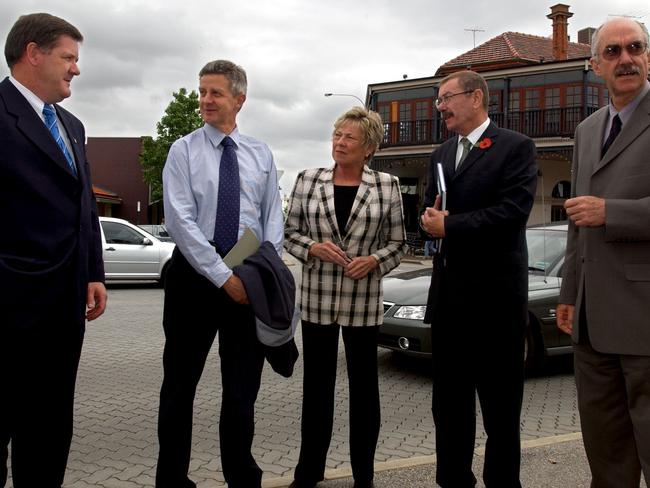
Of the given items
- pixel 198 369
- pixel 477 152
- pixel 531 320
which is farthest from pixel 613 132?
pixel 531 320

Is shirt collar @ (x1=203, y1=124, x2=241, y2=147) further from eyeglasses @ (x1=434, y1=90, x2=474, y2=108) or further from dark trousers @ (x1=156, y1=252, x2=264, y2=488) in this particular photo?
eyeglasses @ (x1=434, y1=90, x2=474, y2=108)

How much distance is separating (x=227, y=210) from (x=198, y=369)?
2.67ft

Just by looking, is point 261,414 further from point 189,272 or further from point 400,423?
point 189,272

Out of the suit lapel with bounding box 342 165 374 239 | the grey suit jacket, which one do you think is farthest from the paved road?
the grey suit jacket

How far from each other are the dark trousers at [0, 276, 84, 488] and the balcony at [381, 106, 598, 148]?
26.4 metres

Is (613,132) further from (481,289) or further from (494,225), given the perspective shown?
(481,289)

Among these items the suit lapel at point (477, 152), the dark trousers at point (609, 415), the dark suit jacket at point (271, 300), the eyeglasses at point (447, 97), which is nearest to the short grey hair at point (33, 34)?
the dark suit jacket at point (271, 300)

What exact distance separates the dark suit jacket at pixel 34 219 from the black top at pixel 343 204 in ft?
4.75

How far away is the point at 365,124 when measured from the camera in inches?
147

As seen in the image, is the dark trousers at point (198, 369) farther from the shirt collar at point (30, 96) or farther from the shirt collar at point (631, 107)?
the shirt collar at point (631, 107)

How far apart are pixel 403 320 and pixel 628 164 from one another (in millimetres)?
3958

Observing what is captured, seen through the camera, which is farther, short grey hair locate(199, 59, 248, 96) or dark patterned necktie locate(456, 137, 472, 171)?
dark patterned necktie locate(456, 137, 472, 171)

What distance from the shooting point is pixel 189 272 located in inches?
128

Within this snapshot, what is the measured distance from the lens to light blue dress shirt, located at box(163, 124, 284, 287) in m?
3.13
